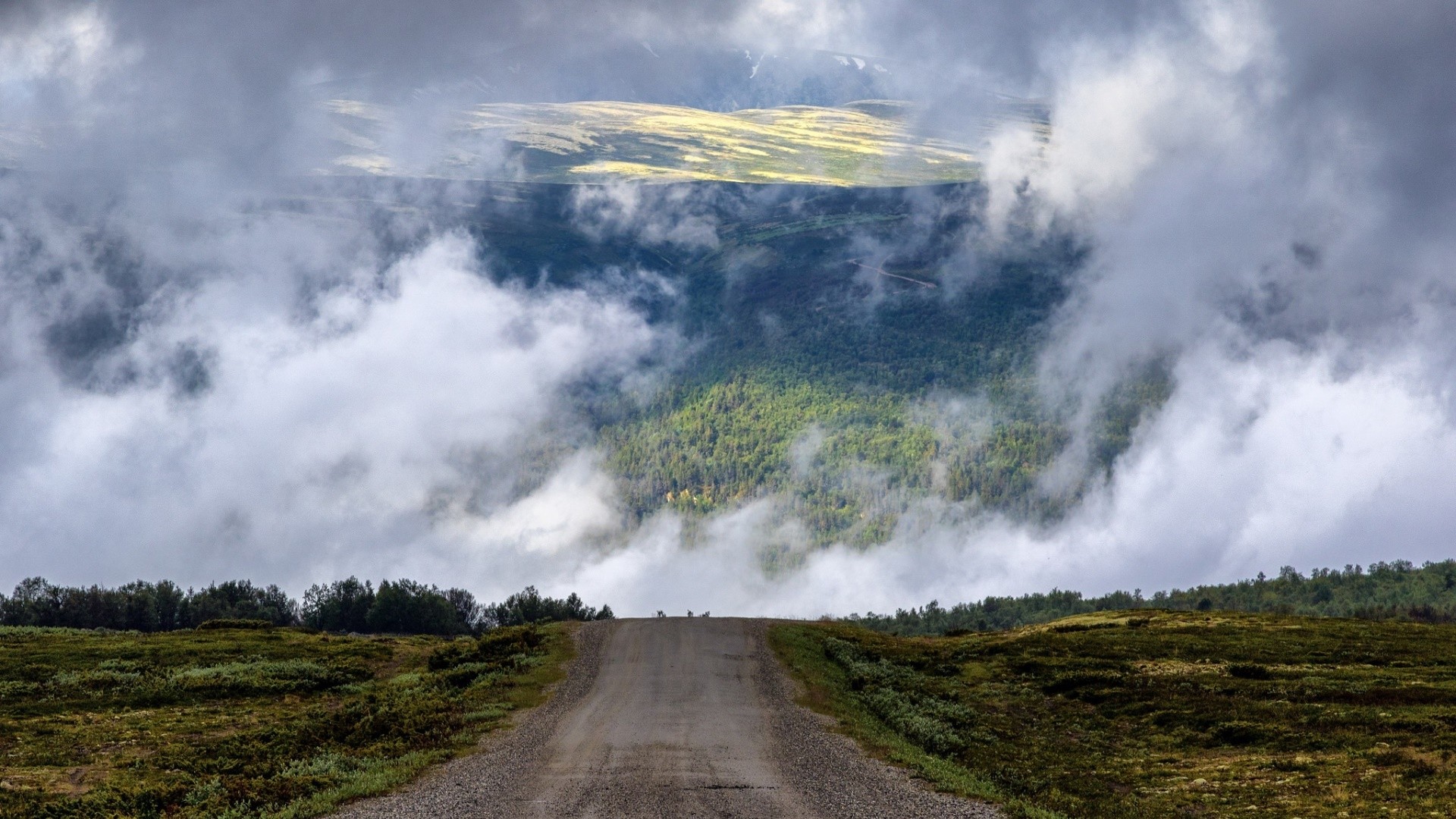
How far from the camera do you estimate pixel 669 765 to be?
38.4 metres

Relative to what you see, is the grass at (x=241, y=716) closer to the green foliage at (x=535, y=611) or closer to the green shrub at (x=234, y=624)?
the green shrub at (x=234, y=624)

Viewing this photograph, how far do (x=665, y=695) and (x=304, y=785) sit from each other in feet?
71.0

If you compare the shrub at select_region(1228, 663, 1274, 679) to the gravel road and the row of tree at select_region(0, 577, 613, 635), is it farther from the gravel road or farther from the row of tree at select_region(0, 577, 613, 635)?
the row of tree at select_region(0, 577, 613, 635)

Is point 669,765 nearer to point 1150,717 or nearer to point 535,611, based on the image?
point 1150,717

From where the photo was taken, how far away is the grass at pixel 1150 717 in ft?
131

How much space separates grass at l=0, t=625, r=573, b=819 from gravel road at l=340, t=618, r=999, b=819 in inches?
83.4

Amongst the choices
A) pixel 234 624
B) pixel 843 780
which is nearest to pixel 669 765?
pixel 843 780

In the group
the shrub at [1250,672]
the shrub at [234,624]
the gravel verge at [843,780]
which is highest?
the shrub at [234,624]

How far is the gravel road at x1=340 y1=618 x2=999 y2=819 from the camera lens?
109 ft

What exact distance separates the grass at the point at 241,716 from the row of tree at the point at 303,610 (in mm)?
48945

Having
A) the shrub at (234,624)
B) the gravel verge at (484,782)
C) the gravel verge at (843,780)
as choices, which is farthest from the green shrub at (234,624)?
the gravel verge at (843,780)

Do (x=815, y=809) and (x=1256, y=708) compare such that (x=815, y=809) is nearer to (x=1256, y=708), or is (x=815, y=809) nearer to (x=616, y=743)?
(x=616, y=743)

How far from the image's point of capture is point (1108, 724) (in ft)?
187

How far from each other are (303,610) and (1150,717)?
130909mm
